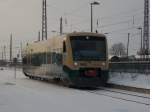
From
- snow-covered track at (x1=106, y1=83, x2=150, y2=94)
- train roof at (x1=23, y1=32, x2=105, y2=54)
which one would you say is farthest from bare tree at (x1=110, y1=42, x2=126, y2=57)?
snow-covered track at (x1=106, y1=83, x2=150, y2=94)

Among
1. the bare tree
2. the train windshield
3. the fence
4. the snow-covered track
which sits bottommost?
the snow-covered track

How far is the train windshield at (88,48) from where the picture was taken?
1084 inches

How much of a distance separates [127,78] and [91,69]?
6.39m

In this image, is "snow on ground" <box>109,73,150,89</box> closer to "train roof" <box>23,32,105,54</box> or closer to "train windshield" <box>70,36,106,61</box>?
"train windshield" <box>70,36,106,61</box>

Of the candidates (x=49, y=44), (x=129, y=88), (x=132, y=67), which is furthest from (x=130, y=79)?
(x=49, y=44)

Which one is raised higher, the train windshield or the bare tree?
the bare tree

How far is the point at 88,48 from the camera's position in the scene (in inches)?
1095

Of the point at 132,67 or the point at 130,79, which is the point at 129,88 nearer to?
the point at 130,79

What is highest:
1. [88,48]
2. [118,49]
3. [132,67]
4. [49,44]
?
[118,49]

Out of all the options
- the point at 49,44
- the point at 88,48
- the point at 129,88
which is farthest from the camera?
the point at 49,44

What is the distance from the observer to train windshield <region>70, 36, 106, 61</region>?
1084 inches

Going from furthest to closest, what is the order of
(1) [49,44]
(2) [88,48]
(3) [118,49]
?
(3) [118,49] < (1) [49,44] < (2) [88,48]

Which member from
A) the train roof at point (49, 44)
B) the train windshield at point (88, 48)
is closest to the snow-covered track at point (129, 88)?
the train windshield at point (88, 48)

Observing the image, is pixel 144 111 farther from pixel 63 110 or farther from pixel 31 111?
pixel 31 111
